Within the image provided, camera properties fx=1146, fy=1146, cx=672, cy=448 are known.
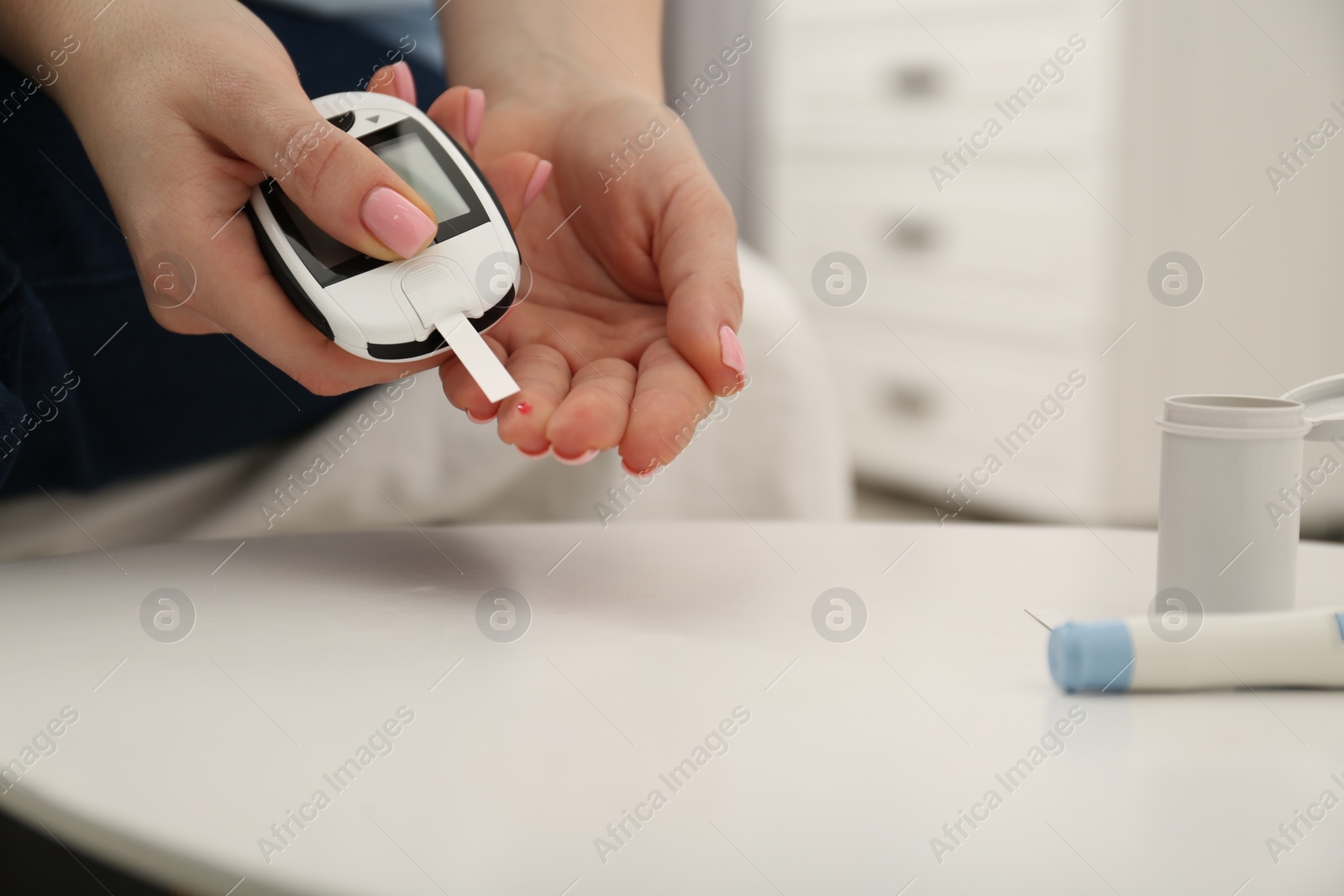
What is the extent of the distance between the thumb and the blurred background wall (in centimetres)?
124

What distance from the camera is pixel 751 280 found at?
3.29 feet

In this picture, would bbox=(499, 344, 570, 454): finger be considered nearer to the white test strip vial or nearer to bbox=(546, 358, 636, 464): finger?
bbox=(546, 358, 636, 464): finger

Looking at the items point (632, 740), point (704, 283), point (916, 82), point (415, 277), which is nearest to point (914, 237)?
point (916, 82)

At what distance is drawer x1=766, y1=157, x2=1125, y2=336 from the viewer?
169 cm

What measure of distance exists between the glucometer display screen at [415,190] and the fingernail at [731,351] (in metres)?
0.13

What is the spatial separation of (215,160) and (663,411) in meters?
0.25

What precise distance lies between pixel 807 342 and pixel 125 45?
1.88 feet

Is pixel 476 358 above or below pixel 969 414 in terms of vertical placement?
above

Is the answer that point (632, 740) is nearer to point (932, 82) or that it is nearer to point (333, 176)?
point (333, 176)

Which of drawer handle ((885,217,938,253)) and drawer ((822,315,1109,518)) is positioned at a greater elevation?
drawer handle ((885,217,938,253))

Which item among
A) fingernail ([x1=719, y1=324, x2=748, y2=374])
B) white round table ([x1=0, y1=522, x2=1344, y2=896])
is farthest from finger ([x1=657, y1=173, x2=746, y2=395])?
white round table ([x1=0, y1=522, x2=1344, y2=896])

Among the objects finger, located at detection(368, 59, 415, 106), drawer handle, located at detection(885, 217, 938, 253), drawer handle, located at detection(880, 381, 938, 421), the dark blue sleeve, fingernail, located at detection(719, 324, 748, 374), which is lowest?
drawer handle, located at detection(880, 381, 938, 421)

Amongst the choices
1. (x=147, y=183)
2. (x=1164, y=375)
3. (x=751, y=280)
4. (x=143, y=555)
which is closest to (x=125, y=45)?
(x=147, y=183)

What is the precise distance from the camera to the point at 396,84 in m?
0.66
